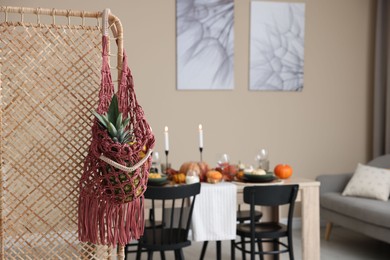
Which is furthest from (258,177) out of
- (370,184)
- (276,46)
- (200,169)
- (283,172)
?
(276,46)

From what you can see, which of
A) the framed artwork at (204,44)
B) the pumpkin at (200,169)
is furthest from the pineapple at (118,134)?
the framed artwork at (204,44)

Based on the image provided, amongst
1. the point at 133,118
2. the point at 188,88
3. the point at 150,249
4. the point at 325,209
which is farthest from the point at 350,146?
the point at 133,118

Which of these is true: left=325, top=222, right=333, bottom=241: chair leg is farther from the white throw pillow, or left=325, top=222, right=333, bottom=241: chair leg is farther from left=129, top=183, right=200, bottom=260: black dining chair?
left=129, top=183, right=200, bottom=260: black dining chair

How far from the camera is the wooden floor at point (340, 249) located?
15.6ft

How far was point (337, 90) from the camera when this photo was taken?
599cm

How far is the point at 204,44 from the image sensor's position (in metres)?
5.52

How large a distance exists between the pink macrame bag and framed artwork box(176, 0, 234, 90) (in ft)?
9.53

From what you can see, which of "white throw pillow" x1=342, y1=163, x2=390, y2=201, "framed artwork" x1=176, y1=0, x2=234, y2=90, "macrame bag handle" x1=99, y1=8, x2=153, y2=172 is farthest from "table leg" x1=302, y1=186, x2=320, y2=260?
"framed artwork" x1=176, y1=0, x2=234, y2=90

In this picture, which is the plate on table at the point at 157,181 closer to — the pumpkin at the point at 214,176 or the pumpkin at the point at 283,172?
the pumpkin at the point at 214,176

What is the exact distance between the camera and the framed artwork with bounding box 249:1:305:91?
18.6 feet

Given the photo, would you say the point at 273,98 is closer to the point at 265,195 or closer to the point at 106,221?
the point at 265,195

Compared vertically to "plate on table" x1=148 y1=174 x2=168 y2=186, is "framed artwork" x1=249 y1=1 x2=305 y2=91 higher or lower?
higher

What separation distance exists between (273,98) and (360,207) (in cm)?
159

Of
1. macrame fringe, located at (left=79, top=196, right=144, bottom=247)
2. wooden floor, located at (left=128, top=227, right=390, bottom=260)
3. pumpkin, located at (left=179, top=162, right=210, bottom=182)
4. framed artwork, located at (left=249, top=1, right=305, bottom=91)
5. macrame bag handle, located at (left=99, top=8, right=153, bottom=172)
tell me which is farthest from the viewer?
framed artwork, located at (left=249, top=1, right=305, bottom=91)
